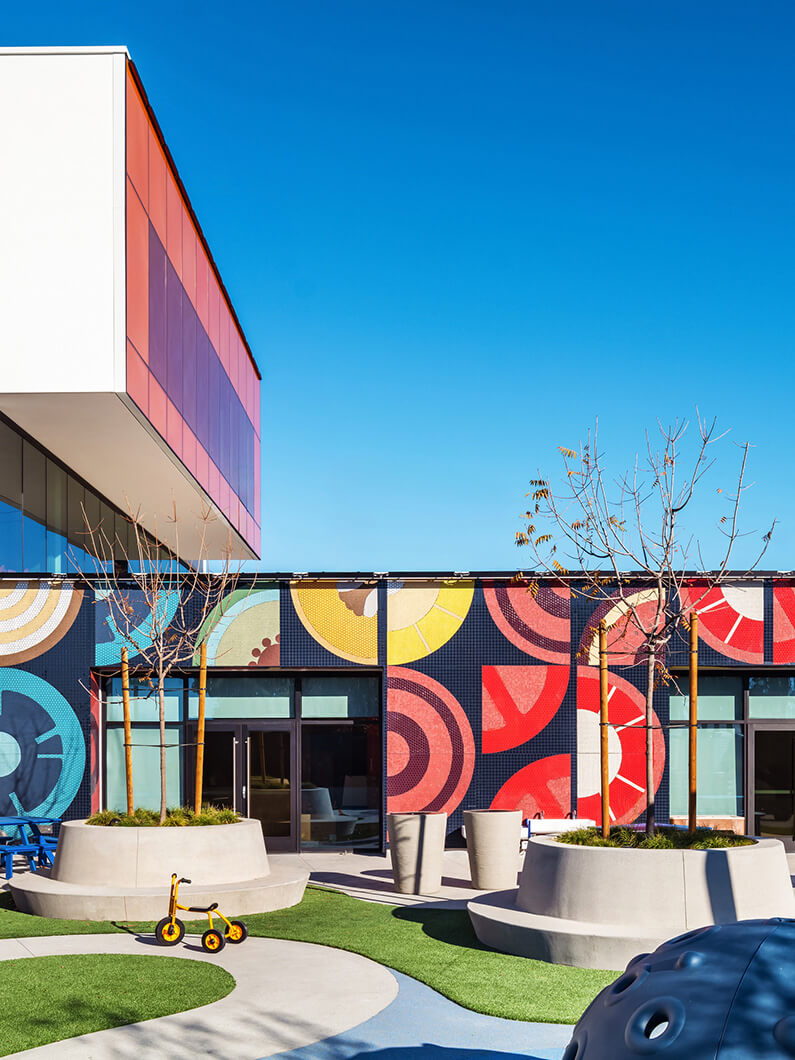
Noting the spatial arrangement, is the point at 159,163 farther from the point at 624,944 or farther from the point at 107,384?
the point at 624,944

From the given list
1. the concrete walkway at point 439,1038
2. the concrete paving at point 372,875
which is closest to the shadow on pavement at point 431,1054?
the concrete walkway at point 439,1038

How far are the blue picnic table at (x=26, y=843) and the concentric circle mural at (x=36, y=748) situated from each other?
55 centimetres

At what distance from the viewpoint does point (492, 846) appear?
14453mm

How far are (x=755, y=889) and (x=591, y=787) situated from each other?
9591mm

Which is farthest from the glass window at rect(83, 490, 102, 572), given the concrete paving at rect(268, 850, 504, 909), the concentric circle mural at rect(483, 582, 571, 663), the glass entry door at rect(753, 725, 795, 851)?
the glass entry door at rect(753, 725, 795, 851)

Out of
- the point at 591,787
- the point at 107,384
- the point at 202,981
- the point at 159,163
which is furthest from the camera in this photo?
the point at 591,787

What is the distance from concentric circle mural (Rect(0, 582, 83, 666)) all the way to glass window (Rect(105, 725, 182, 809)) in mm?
1997

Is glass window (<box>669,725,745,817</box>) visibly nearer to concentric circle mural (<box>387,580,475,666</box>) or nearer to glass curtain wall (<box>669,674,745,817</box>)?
glass curtain wall (<box>669,674,745,817</box>)

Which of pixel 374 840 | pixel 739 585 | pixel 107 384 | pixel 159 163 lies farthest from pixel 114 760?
pixel 739 585

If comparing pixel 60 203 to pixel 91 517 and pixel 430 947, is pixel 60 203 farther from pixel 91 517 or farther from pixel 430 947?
pixel 430 947

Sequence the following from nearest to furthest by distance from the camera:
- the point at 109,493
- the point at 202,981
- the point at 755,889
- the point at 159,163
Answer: the point at 202,981, the point at 755,889, the point at 159,163, the point at 109,493

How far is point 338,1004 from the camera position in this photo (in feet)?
27.6

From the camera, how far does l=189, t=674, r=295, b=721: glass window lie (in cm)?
1961

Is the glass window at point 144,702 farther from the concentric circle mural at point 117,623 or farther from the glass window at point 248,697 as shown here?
the concentric circle mural at point 117,623
